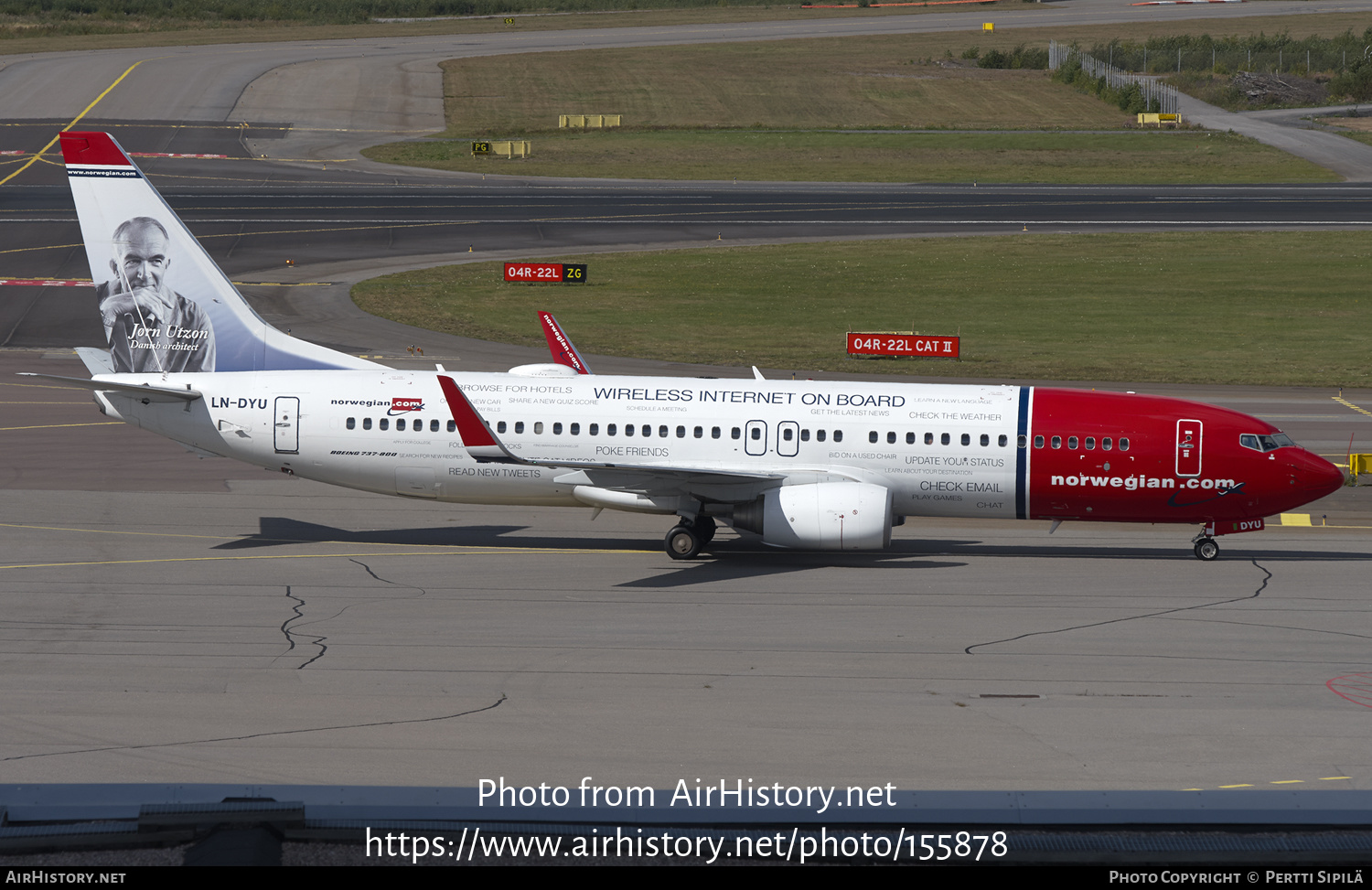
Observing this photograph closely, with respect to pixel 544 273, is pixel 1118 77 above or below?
above

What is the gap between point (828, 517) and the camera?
28688mm

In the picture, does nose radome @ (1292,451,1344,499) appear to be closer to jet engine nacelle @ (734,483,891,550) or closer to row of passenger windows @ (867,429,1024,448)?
row of passenger windows @ (867,429,1024,448)

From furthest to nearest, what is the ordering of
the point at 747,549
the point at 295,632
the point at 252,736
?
1. the point at 747,549
2. the point at 295,632
3. the point at 252,736

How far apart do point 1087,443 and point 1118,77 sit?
399 feet

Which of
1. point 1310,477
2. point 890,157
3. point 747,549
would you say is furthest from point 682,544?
point 890,157

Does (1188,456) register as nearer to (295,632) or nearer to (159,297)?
(295,632)

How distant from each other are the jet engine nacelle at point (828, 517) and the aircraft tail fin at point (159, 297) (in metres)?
12.6

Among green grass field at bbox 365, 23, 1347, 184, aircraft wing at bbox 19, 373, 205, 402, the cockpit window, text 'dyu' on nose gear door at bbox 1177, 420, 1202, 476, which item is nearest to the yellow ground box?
green grass field at bbox 365, 23, 1347, 184

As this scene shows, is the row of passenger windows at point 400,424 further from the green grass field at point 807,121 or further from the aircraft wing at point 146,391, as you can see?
the green grass field at point 807,121

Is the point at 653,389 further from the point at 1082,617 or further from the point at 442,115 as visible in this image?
the point at 442,115

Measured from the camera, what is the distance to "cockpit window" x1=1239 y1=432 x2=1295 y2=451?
1180 inches

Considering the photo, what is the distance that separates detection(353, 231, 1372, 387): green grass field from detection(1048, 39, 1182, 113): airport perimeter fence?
53.0 m

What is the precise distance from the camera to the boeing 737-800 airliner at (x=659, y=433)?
2992 cm

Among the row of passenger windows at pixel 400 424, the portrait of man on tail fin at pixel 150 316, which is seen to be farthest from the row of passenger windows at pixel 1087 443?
the portrait of man on tail fin at pixel 150 316
